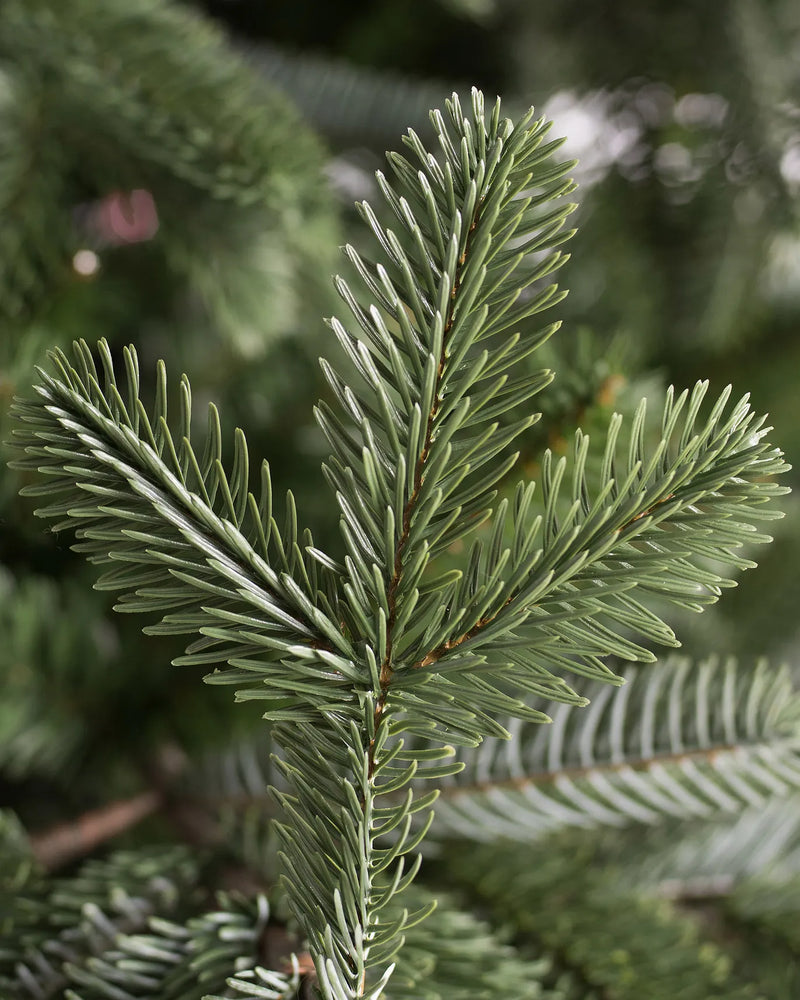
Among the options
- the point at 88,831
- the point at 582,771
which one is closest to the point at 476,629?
the point at 582,771

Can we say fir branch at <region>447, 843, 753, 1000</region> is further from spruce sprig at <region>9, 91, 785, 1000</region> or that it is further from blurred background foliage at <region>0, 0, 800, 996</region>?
spruce sprig at <region>9, 91, 785, 1000</region>

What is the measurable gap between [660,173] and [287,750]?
0.46 meters

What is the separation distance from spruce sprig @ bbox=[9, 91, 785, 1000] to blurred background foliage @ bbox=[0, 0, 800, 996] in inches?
3.4

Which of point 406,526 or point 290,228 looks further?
point 290,228

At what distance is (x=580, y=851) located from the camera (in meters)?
0.36

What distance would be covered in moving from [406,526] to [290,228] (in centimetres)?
22

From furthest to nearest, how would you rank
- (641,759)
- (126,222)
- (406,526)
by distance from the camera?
(126,222) → (641,759) → (406,526)

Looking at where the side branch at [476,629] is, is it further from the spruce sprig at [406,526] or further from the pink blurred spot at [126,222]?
the pink blurred spot at [126,222]

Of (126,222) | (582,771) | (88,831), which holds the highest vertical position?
(126,222)

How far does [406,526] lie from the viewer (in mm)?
180

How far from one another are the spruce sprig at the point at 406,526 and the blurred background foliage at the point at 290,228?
0.29ft

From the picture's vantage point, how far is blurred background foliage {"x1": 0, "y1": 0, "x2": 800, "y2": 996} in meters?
0.35

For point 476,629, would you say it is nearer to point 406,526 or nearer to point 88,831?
point 406,526

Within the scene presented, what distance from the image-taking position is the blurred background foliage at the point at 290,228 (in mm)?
354
